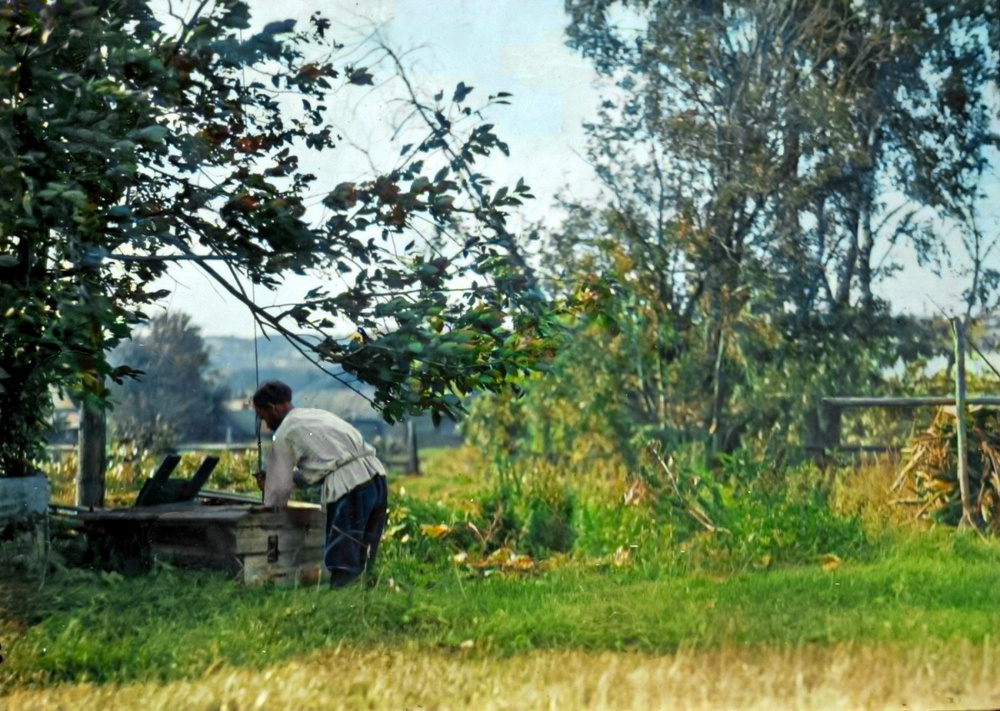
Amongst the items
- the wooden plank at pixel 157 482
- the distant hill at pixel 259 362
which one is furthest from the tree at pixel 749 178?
the wooden plank at pixel 157 482

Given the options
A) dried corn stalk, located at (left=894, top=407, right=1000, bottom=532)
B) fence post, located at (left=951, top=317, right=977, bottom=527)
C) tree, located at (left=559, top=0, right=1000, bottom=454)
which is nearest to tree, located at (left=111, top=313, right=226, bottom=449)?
tree, located at (left=559, top=0, right=1000, bottom=454)

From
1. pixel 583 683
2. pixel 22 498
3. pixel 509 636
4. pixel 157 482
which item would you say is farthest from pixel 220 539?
pixel 583 683

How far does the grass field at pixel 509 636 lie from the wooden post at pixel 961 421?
1.71 ft

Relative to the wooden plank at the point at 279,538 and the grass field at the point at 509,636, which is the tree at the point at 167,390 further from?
the grass field at the point at 509,636

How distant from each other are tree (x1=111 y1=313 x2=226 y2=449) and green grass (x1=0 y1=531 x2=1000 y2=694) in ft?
1.89

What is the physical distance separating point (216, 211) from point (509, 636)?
2.11m

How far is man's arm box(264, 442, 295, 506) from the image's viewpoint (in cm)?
467

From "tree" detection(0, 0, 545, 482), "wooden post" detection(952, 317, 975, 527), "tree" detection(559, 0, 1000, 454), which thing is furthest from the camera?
"wooden post" detection(952, 317, 975, 527)

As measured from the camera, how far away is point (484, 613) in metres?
4.75

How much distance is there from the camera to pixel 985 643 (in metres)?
5.11

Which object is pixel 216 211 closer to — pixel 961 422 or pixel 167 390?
pixel 167 390

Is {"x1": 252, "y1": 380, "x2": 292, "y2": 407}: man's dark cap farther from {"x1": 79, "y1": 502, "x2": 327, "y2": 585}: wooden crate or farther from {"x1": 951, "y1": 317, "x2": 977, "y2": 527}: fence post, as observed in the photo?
{"x1": 951, "y1": 317, "x2": 977, "y2": 527}: fence post

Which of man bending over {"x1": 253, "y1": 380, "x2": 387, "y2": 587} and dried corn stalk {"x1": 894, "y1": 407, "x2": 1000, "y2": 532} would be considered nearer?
man bending over {"x1": 253, "y1": 380, "x2": 387, "y2": 587}

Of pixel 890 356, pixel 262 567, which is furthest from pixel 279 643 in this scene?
pixel 890 356
